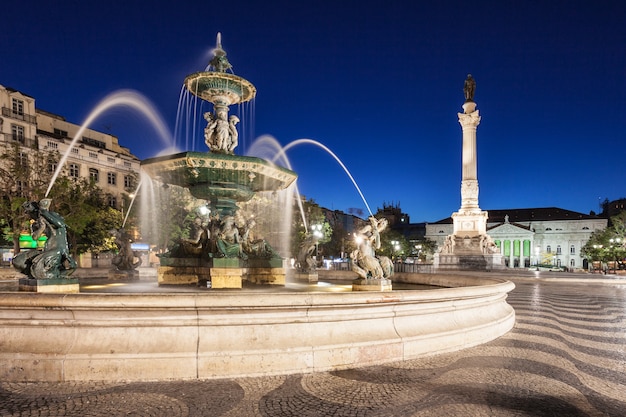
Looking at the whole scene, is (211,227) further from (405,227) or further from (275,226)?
(405,227)

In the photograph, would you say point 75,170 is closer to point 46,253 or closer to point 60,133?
point 60,133

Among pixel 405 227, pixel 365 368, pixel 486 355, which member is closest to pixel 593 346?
pixel 486 355

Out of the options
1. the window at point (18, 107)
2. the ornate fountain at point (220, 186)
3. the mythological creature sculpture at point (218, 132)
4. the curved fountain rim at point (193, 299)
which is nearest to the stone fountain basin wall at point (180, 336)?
the curved fountain rim at point (193, 299)

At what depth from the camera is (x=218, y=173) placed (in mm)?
9125

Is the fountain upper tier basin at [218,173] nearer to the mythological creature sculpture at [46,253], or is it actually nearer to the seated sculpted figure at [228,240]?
the seated sculpted figure at [228,240]

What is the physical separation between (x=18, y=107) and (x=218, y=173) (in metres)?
42.5

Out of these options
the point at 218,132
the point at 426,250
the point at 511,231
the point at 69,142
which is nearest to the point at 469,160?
the point at 218,132

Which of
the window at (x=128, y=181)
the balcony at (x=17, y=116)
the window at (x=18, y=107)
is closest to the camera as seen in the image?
the balcony at (x=17, y=116)

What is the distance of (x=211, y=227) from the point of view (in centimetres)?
1008

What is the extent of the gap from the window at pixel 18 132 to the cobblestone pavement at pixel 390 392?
4438cm

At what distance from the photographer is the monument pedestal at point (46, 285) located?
6.25m

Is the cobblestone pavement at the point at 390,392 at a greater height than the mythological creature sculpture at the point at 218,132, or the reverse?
the mythological creature sculpture at the point at 218,132

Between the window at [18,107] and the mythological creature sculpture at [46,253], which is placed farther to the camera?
the window at [18,107]

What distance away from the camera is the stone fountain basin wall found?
15.1ft
